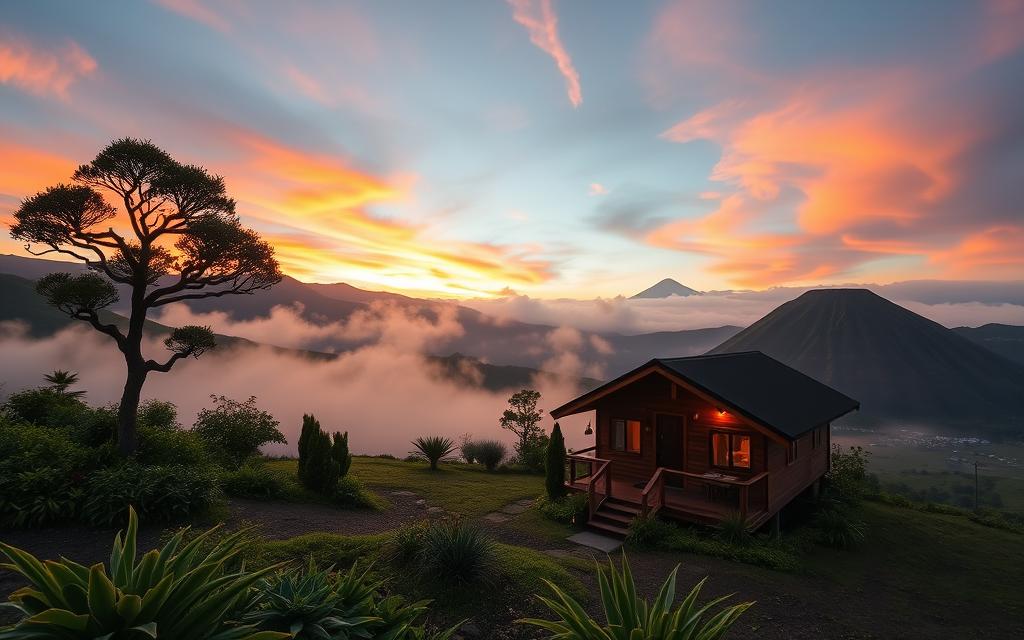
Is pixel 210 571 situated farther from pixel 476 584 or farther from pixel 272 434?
pixel 272 434

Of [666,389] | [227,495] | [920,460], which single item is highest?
[666,389]

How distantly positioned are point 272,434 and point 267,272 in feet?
22.2

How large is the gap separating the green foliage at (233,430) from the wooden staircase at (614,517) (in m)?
12.3

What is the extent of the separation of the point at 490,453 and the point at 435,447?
2814mm

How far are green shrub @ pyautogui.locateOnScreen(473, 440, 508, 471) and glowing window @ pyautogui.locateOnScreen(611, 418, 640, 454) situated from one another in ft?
25.1

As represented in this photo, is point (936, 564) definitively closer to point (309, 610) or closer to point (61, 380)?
point (309, 610)

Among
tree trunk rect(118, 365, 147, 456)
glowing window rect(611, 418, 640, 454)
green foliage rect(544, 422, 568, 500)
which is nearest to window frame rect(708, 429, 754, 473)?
glowing window rect(611, 418, 640, 454)

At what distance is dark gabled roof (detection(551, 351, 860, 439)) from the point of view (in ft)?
47.0

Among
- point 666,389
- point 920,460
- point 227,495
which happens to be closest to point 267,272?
point 227,495

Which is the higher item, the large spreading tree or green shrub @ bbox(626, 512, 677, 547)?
the large spreading tree

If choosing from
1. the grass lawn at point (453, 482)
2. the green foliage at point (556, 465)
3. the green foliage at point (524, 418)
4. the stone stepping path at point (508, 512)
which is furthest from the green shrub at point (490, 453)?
the green foliage at point (556, 465)

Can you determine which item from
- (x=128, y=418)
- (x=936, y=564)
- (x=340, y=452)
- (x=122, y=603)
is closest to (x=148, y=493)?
(x=128, y=418)

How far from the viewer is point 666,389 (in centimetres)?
1630

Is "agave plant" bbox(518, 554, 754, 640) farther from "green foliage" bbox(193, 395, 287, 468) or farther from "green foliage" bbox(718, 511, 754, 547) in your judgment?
"green foliage" bbox(193, 395, 287, 468)
